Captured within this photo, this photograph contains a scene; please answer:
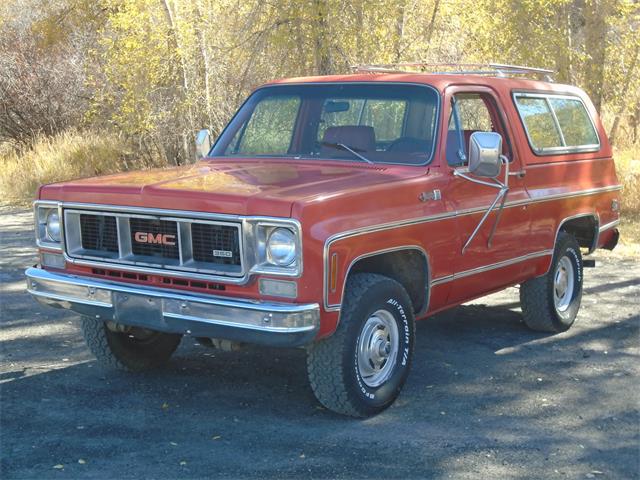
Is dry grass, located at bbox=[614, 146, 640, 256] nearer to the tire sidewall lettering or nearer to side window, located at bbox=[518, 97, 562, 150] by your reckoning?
side window, located at bbox=[518, 97, 562, 150]

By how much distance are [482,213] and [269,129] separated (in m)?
1.61

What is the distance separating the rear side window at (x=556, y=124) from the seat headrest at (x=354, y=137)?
1428mm

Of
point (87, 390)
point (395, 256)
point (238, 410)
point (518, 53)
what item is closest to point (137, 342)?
point (87, 390)

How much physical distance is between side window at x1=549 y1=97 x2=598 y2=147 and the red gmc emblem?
3647mm

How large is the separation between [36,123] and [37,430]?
1818cm

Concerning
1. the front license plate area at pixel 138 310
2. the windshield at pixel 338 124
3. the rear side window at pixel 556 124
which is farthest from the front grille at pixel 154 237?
the rear side window at pixel 556 124

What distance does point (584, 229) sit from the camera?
7906 mm

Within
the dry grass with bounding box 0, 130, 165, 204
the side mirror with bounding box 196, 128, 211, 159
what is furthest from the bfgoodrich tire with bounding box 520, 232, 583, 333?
the dry grass with bounding box 0, 130, 165, 204

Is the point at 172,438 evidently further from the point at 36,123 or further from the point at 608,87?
the point at 36,123

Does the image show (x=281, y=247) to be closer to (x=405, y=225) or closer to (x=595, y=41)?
(x=405, y=225)

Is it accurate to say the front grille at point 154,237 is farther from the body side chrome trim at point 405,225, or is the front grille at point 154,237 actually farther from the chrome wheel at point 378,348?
the chrome wheel at point 378,348

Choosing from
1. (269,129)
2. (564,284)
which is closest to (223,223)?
(269,129)

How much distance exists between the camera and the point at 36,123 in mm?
22125

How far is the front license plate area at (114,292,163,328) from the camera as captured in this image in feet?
16.6
